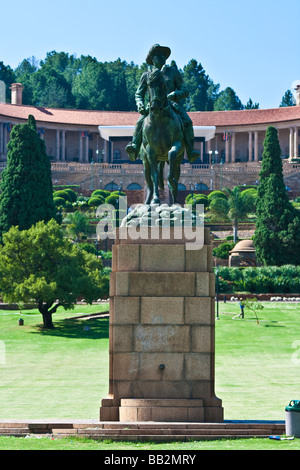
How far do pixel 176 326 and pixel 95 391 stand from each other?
7.39 metres

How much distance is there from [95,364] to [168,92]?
43.3 feet

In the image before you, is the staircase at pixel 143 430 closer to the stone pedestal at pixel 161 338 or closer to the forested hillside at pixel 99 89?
the stone pedestal at pixel 161 338

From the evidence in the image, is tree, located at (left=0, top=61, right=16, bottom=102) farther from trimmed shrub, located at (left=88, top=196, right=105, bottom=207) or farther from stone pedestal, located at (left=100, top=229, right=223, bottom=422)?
stone pedestal, located at (left=100, top=229, right=223, bottom=422)

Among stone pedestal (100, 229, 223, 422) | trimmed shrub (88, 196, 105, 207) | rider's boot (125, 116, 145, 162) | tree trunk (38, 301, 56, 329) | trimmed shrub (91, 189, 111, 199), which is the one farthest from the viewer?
trimmed shrub (91, 189, 111, 199)

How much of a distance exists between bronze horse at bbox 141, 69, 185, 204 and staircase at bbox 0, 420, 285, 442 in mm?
4893

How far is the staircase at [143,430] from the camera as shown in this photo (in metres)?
14.4

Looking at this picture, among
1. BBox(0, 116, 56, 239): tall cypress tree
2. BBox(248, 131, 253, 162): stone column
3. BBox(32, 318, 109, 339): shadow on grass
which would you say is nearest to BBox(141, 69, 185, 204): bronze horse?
BBox(32, 318, 109, 339): shadow on grass

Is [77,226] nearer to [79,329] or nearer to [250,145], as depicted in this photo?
[79,329]

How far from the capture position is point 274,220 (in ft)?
195

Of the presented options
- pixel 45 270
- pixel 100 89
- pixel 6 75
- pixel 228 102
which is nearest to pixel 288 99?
pixel 228 102

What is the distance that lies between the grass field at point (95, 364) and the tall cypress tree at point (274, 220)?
32.9ft

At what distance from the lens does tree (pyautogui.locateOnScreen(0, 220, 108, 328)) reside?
40.3 meters

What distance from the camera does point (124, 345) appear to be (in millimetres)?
15805
